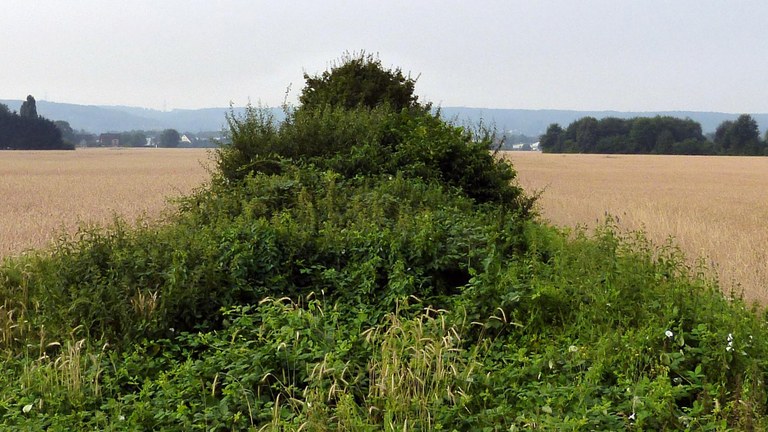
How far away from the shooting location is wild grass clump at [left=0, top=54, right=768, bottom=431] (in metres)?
4.08

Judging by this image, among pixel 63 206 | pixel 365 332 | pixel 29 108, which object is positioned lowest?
pixel 63 206

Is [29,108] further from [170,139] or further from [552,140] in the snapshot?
[552,140]

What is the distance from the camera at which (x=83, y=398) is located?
463cm

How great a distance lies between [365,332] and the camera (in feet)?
16.4

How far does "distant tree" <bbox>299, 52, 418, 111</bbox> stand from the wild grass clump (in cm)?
850

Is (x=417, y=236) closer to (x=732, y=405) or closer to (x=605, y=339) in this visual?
(x=605, y=339)

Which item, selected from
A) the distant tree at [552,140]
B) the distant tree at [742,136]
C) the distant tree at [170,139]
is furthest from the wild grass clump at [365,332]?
the distant tree at [170,139]

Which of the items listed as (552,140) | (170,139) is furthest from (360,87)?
(170,139)

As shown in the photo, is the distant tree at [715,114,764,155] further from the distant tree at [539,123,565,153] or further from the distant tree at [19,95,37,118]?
the distant tree at [19,95,37,118]

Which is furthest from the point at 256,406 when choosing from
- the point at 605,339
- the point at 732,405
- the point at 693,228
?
the point at 693,228

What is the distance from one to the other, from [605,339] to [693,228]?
8713 mm

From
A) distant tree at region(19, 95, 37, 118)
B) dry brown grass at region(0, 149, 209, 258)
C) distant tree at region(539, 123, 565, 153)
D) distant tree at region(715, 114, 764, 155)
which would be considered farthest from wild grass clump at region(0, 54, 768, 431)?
distant tree at region(19, 95, 37, 118)

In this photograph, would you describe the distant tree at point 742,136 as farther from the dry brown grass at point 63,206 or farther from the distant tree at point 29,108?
the distant tree at point 29,108

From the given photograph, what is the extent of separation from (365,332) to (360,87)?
1229 centimetres
